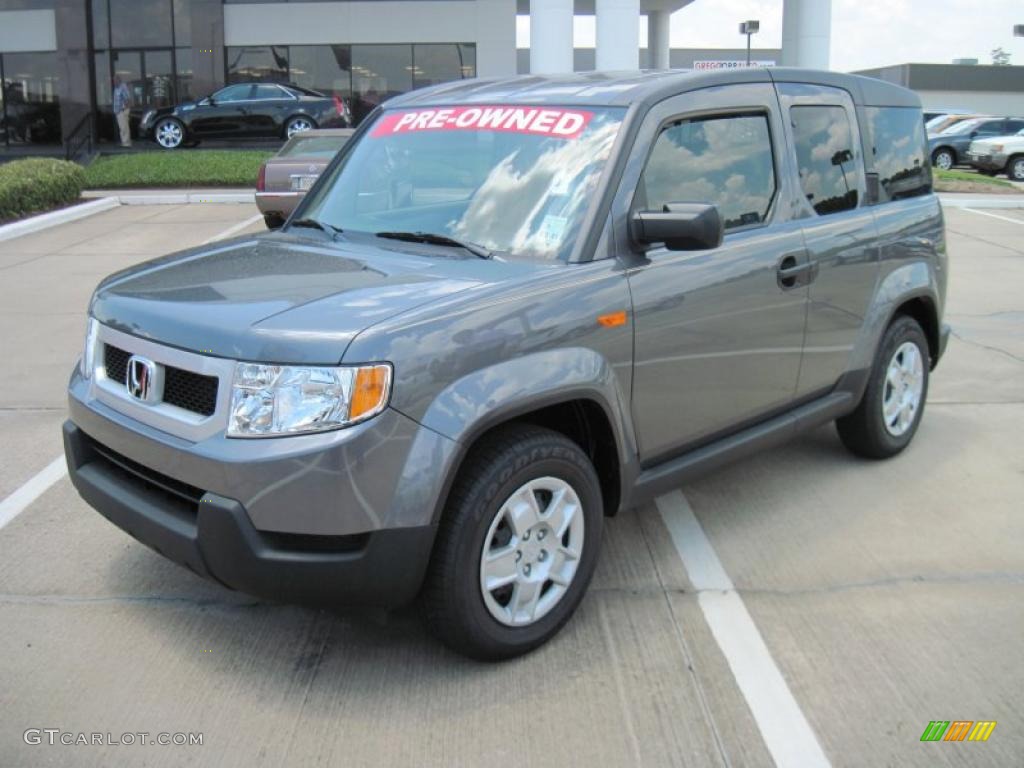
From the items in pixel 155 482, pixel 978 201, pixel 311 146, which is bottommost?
pixel 155 482

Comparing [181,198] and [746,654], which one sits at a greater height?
[181,198]

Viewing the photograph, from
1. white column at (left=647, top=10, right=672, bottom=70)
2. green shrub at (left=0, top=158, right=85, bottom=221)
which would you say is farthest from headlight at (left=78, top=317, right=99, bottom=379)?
white column at (left=647, top=10, right=672, bottom=70)

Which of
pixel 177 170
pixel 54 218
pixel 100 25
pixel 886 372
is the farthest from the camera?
pixel 100 25

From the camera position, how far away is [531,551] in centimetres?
337

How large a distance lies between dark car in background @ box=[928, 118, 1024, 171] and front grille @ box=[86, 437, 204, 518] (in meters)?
28.2

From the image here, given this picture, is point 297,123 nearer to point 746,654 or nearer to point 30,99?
point 30,99

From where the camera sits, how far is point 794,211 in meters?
4.44

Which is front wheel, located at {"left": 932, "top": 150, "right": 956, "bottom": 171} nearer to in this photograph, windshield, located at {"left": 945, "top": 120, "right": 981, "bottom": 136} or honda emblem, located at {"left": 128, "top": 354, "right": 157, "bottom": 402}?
windshield, located at {"left": 945, "top": 120, "right": 981, "bottom": 136}

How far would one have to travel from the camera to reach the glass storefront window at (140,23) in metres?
28.6

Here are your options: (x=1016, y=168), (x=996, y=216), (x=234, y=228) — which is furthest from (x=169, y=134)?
(x=1016, y=168)

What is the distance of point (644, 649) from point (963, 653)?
3.60 feet

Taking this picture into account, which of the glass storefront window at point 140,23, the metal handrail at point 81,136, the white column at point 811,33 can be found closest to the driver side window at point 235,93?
the metal handrail at point 81,136

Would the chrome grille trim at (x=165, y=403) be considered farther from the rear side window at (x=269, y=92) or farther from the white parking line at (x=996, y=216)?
the rear side window at (x=269, y=92)

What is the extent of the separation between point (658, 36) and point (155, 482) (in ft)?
115
